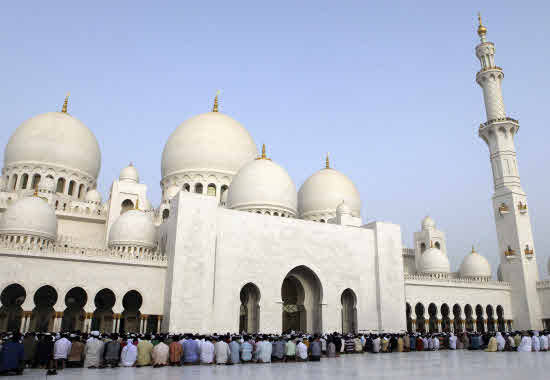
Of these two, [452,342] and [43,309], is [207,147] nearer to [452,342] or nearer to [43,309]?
[43,309]

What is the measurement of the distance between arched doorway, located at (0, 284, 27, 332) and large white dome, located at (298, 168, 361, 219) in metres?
14.7

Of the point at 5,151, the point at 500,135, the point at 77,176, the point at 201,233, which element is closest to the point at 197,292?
the point at 201,233

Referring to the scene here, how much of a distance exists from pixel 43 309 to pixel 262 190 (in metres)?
9.85

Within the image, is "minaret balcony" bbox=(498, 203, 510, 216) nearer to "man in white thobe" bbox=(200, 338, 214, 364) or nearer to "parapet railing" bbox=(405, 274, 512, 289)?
"parapet railing" bbox=(405, 274, 512, 289)

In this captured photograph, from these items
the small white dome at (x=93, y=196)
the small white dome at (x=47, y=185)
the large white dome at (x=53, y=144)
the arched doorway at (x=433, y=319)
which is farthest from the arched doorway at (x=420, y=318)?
the small white dome at (x=47, y=185)

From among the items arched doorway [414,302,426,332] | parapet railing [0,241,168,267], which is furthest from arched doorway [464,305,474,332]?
parapet railing [0,241,168,267]

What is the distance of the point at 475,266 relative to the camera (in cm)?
2578

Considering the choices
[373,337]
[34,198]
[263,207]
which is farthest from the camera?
[263,207]

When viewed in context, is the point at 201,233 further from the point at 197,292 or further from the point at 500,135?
the point at 500,135

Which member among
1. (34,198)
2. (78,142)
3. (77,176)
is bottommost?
(34,198)

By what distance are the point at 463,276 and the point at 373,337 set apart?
14424 mm

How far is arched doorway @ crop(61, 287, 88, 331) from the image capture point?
639 inches

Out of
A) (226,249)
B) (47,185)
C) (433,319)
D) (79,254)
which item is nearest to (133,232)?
(79,254)

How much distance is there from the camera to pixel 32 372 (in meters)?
7.87
